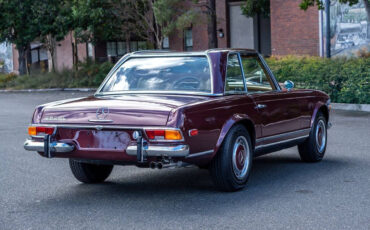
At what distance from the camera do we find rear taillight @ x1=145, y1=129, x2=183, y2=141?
6.43 meters

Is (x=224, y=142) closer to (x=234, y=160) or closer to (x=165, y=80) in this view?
(x=234, y=160)

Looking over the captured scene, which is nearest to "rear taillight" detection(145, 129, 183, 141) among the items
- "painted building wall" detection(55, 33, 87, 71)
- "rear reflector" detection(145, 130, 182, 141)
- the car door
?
"rear reflector" detection(145, 130, 182, 141)

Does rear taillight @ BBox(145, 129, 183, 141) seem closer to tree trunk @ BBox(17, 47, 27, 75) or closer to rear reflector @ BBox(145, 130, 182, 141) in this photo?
rear reflector @ BBox(145, 130, 182, 141)

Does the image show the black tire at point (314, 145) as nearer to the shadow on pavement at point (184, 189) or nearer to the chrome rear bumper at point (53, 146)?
the shadow on pavement at point (184, 189)

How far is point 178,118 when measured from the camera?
6.46m

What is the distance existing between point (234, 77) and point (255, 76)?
0.62 metres

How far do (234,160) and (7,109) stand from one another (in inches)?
602

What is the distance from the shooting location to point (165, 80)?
25.1 feet

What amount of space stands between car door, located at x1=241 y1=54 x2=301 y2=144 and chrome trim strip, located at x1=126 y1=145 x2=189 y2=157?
1.63 m

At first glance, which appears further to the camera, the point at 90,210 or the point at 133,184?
the point at 133,184

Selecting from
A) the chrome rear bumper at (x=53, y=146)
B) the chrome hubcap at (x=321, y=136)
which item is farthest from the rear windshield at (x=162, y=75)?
the chrome hubcap at (x=321, y=136)

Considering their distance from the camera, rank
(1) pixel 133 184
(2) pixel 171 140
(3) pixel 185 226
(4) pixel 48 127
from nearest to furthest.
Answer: (3) pixel 185 226
(2) pixel 171 140
(4) pixel 48 127
(1) pixel 133 184

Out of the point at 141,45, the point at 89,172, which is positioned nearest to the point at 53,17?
the point at 141,45

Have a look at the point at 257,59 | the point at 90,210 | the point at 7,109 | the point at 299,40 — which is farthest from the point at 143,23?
the point at 90,210
